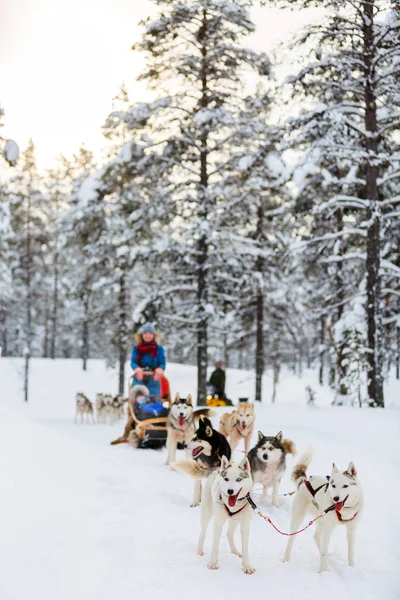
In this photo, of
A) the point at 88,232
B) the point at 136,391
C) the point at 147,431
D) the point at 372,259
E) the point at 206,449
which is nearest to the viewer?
the point at 206,449

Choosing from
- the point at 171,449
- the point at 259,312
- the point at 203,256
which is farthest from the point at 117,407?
the point at 171,449

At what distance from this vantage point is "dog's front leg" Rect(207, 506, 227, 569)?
4262mm

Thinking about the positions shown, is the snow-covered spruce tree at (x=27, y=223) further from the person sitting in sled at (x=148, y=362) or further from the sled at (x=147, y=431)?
the sled at (x=147, y=431)

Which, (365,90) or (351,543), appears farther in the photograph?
(365,90)

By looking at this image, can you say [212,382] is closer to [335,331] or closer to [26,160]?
[335,331]

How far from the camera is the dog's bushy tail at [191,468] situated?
5.12 meters

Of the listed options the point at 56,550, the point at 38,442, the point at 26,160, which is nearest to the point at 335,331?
the point at 38,442

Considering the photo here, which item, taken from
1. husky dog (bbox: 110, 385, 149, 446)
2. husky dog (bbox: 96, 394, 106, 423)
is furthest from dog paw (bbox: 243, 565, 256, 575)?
husky dog (bbox: 96, 394, 106, 423)

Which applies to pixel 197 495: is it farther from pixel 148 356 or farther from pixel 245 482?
pixel 148 356

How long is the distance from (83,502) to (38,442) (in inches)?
69.5

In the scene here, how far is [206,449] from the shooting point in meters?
5.55

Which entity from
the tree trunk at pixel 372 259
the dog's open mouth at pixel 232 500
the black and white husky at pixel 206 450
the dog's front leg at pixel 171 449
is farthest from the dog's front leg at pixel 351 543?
the tree trunk at pixel 372 259

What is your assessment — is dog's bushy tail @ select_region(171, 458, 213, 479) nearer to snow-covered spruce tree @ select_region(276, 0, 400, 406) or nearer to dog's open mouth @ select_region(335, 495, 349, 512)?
dog's open mouth @ select_region(335, 495, 349, 512)

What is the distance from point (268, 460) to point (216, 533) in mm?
1606
